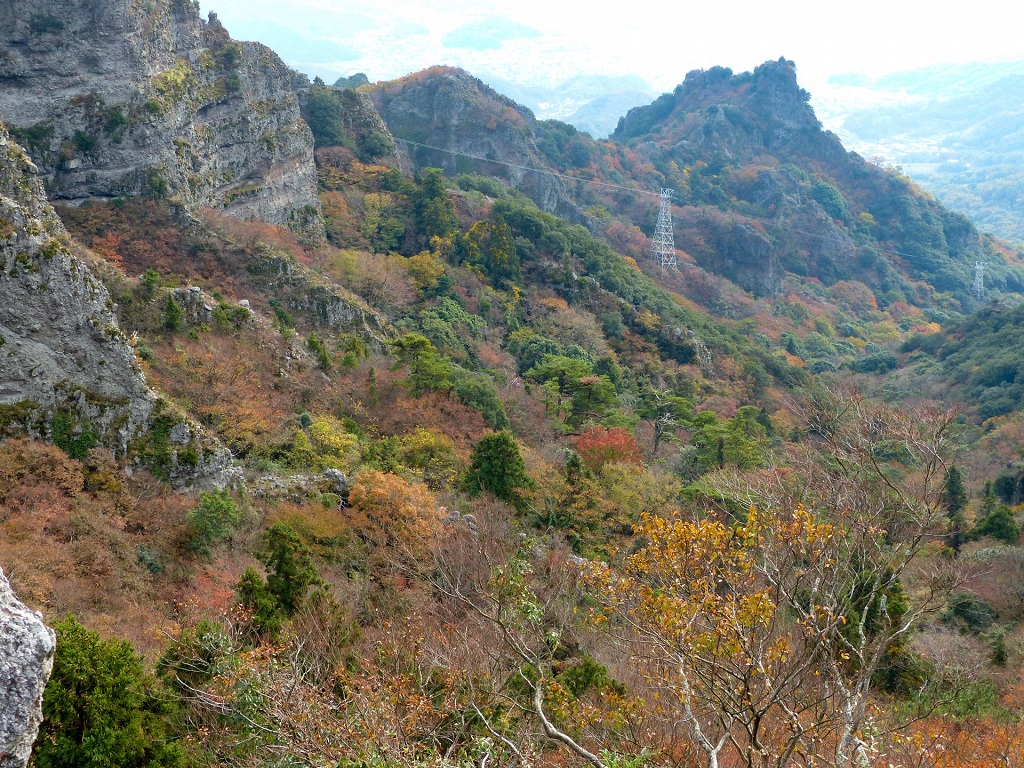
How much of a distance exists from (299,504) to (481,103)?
218 feet

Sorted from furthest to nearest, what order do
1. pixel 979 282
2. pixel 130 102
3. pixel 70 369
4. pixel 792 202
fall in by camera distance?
pixel 979 282, pixel 792 202, pixel 130 102, pixel 70 369

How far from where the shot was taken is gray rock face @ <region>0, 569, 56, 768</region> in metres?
5.52

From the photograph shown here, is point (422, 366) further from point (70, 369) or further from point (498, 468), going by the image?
point (70, 369)

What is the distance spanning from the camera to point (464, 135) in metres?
75.1

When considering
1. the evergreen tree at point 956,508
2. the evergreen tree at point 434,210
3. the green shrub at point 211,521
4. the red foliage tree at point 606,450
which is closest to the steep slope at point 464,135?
the evergreen tree at point 434,210

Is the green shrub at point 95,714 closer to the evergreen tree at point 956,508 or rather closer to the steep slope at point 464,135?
the evergreen tree at point 956,508

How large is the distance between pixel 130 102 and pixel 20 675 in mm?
35438

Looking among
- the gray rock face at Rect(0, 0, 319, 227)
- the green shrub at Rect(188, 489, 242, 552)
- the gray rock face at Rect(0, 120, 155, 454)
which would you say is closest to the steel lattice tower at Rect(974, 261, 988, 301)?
the gray rock face at Rect(0, 0, 319, 227)

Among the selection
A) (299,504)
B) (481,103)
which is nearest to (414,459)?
(299,504)

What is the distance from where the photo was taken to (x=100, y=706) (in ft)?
27.5

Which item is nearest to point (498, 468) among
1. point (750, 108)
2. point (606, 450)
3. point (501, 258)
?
point (606, 450)

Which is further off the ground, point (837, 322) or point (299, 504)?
point (299, 504)

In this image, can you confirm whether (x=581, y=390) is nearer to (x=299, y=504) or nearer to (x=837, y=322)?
(x=299, y=504)

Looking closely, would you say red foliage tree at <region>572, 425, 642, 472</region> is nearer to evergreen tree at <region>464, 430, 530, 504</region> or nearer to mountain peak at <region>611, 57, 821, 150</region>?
evergreen tree at <region>464, 430, 530, 504</region>
